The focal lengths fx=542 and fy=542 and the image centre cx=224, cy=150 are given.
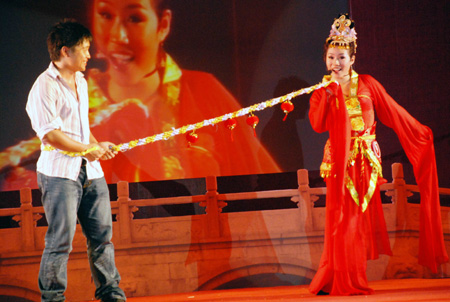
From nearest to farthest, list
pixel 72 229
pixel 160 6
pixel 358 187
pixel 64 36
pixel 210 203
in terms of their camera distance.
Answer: pixel 72 229 → pixel 64 36 → pixel 358 187 → pixel 160 6 → pixel 210 203

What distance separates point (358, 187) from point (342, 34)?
3.05ft

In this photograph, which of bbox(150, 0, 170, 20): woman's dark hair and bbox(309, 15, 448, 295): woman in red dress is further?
bbox(150, 0, 170, 20): woman's dark hair

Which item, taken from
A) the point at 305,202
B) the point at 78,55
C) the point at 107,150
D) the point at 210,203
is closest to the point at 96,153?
the point at 107,150

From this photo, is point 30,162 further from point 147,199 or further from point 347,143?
point 347,143

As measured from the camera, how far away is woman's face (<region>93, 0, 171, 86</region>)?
467 centimetres

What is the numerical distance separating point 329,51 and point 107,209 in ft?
5.40

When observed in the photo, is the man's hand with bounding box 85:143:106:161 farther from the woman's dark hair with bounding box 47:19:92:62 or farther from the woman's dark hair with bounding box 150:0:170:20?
the woman's dark hair with bounding box 150:0:170:20

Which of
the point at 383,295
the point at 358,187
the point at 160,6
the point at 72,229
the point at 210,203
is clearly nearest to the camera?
the point at 72,229

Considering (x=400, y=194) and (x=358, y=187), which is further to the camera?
(x=400, y=194)

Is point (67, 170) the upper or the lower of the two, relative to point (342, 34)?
lower

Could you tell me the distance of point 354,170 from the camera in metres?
3.27

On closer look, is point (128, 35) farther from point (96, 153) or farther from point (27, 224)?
point (96, 153)

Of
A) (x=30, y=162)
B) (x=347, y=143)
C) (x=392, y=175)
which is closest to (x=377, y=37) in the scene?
(x=392, y=175)

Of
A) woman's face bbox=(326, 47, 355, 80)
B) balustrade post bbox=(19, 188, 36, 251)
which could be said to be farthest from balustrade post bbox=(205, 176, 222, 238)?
woman's face bbox=(326, 47, 355, 80)
